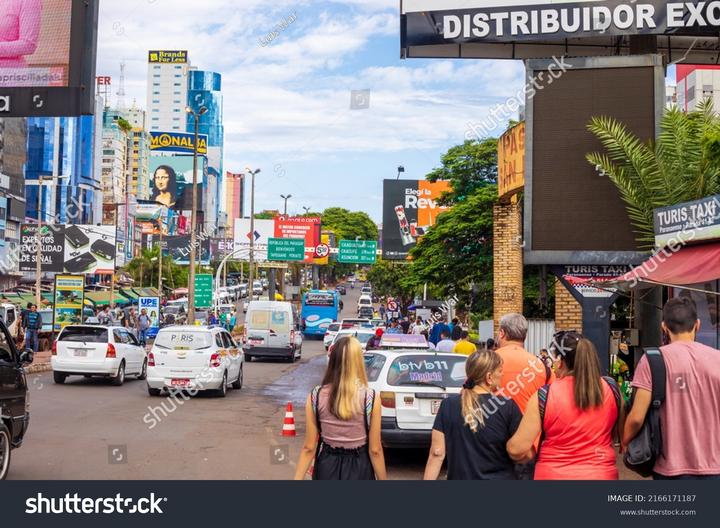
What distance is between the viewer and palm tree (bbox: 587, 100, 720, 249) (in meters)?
14.5

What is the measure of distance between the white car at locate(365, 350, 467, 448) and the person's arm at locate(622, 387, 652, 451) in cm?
614

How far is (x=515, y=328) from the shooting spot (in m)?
6.86

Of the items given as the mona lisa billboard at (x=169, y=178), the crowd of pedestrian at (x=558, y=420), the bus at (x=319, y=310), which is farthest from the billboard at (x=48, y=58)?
the mona lisa billboard at (x=169, y=178)

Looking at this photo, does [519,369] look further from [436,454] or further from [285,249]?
[285,249]

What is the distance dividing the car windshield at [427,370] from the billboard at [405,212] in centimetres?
4624

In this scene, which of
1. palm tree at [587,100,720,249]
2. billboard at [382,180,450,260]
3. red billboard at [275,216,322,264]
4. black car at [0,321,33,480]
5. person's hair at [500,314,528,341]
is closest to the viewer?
person's hair at [500,314,528,341]

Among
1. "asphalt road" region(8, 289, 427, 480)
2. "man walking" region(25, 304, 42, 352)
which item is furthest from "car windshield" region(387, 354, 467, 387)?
"man walking" region(25, 304, 42, 352)

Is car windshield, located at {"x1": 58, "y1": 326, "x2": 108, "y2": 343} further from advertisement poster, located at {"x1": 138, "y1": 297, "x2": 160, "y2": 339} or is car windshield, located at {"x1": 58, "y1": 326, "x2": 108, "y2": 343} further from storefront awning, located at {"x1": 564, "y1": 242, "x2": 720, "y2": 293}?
advertisement poster, located at {"x1": 138, "y1": 297, "x2": 160, "y2": 339}

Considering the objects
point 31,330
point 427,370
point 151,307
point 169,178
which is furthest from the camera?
point 169,178

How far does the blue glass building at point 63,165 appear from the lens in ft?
342

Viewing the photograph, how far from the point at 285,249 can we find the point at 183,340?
1929 inches

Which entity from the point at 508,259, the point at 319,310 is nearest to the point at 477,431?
the point at 508,259

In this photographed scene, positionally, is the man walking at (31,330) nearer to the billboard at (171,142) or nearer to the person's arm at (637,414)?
the person's arm at (637,414)

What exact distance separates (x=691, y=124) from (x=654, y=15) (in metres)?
2.84
